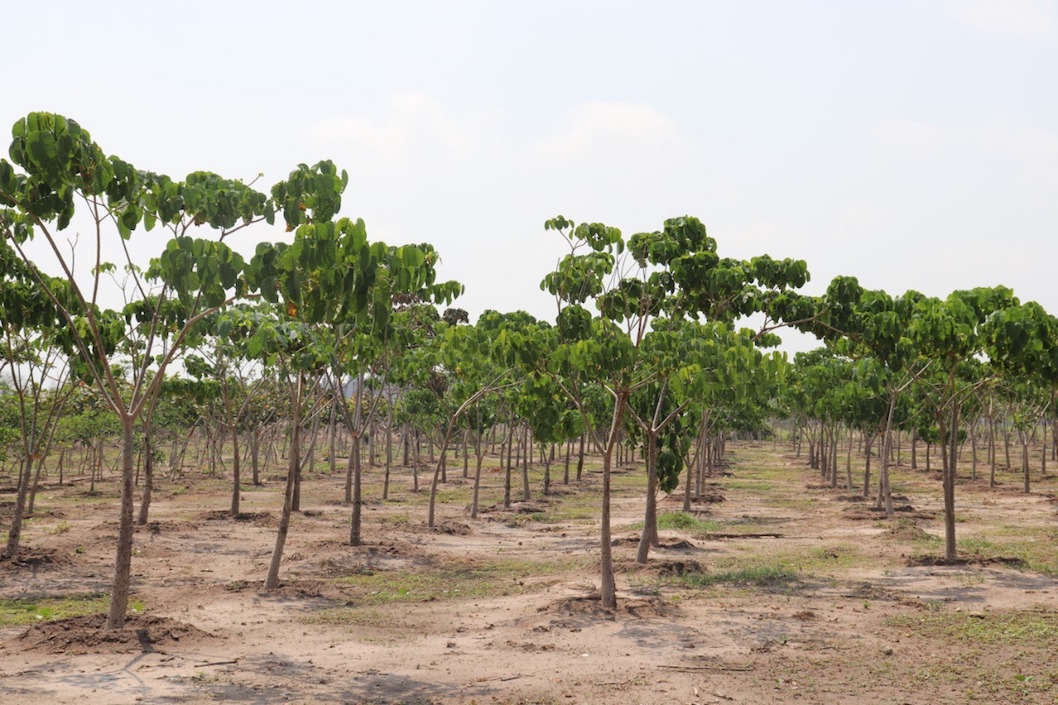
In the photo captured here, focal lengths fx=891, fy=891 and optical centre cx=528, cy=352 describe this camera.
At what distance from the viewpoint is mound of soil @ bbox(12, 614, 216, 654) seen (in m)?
10.6

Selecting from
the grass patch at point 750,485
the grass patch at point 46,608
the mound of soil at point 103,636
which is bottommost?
the grass patch at point 46,608

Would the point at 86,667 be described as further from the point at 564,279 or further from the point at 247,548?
the point at 247,548

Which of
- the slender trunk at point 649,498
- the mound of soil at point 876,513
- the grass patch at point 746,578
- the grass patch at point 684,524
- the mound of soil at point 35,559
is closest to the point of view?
the grass patch at point 746,578

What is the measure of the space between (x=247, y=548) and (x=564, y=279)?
1068cm

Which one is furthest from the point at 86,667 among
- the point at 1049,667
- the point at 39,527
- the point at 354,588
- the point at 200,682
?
the point at 39,527

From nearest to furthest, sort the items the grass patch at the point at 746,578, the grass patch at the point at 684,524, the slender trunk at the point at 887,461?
the grass patch at the point at 746,578, the grass patch at the point at 684,524, the slender trunk at the point at 887,461

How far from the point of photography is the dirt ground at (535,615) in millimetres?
9500

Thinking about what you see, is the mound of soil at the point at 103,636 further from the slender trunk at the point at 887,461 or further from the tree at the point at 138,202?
the slender trunk at the point at 887,461

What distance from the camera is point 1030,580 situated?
15.9 m

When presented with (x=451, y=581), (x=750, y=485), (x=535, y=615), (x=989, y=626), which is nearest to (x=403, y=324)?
(x=451, y=581)

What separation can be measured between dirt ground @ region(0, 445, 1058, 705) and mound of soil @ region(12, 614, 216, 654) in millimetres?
35

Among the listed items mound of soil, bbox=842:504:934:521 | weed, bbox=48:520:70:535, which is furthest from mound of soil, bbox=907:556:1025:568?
weed, bbox=48:520:70:535

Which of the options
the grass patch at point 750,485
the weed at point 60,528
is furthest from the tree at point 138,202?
the grass patch at point 750,485

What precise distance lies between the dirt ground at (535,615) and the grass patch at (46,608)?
94 millimetres
